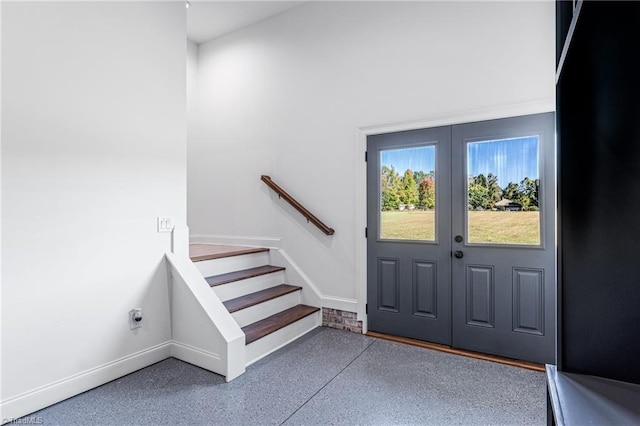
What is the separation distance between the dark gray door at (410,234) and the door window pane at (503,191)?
0.22 meters

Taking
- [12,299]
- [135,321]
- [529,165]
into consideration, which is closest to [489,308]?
[529,165]

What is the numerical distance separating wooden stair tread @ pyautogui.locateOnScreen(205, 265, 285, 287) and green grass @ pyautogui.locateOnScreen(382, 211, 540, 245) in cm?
133

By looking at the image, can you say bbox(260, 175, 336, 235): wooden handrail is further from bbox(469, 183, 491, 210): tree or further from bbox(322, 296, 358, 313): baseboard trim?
bbox(469, 183, 491, 210): tree

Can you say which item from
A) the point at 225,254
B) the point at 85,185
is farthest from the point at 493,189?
the point at 85,185

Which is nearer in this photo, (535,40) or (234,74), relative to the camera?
(535,40)

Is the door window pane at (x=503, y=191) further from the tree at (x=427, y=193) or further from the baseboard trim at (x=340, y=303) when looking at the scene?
the baseboard trim at (x=340, y=303)

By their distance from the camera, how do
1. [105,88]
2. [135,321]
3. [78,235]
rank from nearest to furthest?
[78,235] → [105,88] → [135,321]

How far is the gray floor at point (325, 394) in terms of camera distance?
2.06 metres

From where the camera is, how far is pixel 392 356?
292cm

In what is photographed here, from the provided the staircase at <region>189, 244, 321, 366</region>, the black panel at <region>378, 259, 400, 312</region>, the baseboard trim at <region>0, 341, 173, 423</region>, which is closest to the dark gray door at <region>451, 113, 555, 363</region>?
the black panel at <region>378, 259, 400, 312</region>

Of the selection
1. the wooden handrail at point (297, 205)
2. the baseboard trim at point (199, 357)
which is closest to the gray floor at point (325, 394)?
the baseboard trim at point (199, 357)

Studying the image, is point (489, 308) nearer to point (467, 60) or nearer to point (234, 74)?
point (467, 60)

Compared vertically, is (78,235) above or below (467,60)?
below

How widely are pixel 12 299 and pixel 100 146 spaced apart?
111 cm
